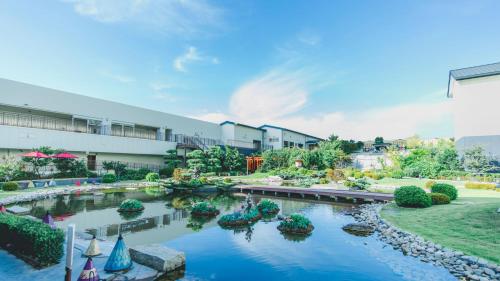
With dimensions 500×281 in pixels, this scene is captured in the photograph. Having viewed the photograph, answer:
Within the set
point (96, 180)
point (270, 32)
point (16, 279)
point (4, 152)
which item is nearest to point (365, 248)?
point (16, 279)

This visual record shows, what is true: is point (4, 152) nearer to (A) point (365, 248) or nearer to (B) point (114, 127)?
(B) point (114, 127)

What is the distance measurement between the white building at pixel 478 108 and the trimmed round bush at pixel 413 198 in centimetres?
1976

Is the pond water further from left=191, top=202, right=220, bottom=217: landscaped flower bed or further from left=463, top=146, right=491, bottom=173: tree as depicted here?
left=463, top=146, right=491, bottom=173: tree

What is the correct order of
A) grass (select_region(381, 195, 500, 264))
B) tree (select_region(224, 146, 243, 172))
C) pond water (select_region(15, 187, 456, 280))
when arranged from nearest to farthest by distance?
pond water (select_region(15, 187, 456, 280)), grass (select_region(381, 195, 500, 264)), tree (select_region(224, 146, 243, 172))

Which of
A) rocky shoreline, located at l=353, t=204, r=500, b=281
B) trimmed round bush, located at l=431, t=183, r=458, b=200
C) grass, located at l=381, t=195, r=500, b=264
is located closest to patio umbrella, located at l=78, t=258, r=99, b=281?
rocky shoreline, located at l=353, t=204, r=500, b=281

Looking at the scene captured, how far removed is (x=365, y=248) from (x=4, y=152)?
2687 cm

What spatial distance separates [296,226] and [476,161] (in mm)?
24462

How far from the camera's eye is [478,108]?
28219mm

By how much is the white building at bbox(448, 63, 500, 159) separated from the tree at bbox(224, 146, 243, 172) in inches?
978

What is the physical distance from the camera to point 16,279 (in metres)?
4.92

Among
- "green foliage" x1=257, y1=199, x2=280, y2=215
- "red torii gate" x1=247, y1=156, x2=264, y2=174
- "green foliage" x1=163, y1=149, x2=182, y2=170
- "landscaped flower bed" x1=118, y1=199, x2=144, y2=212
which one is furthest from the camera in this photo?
"red torii gate" x1=247, y1=156, x2=264, y2=174

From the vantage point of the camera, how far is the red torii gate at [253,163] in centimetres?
3669

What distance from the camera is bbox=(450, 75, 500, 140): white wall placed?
27.3 m

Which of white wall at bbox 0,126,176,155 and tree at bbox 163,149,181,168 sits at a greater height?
white wall at bbox 0,126,176,155
